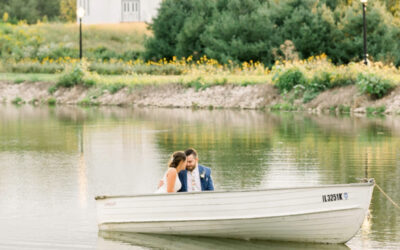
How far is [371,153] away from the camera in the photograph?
2402 cm

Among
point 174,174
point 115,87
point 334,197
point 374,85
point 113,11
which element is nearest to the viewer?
point 334,197

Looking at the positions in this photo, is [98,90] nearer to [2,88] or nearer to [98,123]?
[2,88]

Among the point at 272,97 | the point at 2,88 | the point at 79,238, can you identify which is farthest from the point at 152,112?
the point at 79,238

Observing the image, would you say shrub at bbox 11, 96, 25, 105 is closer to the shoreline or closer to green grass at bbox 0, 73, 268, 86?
the shoreline

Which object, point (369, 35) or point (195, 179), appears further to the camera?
point (369, 35)

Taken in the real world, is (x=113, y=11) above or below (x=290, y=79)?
above

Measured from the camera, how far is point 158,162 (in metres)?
22.7

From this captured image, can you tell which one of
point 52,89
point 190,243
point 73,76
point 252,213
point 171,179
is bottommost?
point 190,243

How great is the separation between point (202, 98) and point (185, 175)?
32.3 m

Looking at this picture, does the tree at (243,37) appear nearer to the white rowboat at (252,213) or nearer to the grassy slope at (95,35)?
the grassy slope at (95,35)

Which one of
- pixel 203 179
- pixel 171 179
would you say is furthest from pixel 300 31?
pixel 171 179

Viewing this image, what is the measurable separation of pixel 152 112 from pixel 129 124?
7.91m

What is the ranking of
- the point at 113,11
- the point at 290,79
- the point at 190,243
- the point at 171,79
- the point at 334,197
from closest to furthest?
the point at 334,197
the point at 190,243
the point at 290,79
the point at 171,79
the point at 113,11

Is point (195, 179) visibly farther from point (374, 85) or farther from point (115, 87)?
point (115, 87)
